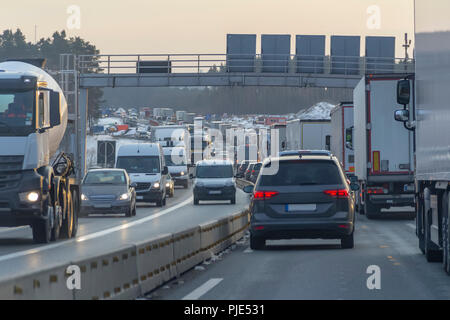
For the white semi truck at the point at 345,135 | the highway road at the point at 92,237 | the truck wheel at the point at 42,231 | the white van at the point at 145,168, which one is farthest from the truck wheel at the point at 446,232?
the white van at the point at 145,168

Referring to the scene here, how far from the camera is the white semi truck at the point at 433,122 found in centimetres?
1197

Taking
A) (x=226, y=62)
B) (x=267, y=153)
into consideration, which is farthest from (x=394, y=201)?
(x=267, y=153)

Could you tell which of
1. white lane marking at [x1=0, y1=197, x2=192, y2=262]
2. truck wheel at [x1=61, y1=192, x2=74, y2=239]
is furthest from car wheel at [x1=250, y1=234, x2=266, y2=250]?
truck wheel at [x1=61, y1=192, x2=74, y2=239]

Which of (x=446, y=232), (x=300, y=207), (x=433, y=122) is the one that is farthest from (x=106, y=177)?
(x=433, y=122)

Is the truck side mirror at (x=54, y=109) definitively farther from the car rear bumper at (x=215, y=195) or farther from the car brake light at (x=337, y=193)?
the car rear bumper at (x=215, y=195)

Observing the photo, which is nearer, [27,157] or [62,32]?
[27,157]

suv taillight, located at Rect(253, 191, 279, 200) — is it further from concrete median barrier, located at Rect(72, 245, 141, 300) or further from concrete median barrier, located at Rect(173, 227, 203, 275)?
concrete median barrier, located at Rect(72, 245, 141, 300)

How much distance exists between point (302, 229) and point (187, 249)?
11.1 ft

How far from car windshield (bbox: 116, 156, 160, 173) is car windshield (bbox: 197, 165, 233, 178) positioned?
9.92 feet

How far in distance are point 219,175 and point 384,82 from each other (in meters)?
18.2

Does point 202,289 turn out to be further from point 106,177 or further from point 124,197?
point 106,177

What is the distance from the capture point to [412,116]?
27094 mm

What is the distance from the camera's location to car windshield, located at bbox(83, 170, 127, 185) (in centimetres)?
3506

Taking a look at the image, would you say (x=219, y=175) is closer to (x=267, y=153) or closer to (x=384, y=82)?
(x=384, y=82)
